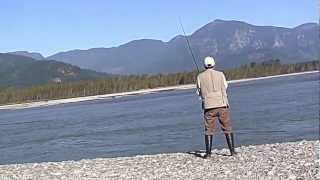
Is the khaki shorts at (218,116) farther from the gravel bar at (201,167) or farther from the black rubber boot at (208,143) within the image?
the gravel bar at (201,167)

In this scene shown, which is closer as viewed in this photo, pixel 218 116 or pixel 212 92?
pixel 212 92

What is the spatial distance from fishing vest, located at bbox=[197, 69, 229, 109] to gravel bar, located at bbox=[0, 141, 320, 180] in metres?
1.14

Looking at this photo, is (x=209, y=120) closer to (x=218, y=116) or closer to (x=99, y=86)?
(x=218, y=116)

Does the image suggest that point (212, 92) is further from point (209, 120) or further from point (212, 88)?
point (209, 120)

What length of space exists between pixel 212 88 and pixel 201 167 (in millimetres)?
1507

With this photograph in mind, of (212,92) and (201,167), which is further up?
(212,92)

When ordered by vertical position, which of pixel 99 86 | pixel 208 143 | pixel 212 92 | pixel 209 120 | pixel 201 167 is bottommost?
pixel 99 86

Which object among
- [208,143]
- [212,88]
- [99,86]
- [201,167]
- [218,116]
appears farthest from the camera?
[99,86]

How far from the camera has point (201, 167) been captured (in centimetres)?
1289

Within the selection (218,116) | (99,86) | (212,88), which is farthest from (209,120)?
(99,86)

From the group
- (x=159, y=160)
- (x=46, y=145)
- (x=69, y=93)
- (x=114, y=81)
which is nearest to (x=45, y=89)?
(x=69, y=93)

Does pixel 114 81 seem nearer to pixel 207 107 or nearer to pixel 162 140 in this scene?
pixel 162 140

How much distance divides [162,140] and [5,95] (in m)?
91.7

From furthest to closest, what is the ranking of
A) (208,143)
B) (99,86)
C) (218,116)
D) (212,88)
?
(99,86) < (208,143) < (218,116) < (212,88)
